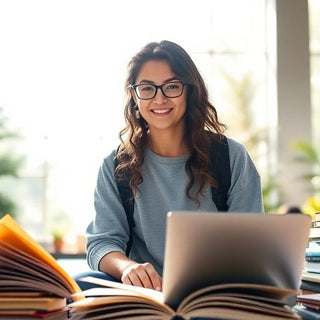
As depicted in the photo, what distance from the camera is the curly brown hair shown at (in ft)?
6.56

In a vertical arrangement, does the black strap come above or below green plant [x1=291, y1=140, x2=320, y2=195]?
above

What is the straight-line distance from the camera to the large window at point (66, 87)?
6.97m

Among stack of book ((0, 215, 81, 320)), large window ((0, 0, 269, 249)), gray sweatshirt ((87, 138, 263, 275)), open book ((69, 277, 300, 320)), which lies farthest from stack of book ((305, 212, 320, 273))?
large window ((0, 0, 269, 249))

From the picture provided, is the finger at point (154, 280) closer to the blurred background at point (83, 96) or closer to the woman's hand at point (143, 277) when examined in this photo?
the woman's hand at point (143, 277)

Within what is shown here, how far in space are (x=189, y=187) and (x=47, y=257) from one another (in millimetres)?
792

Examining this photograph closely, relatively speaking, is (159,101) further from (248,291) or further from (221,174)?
(248,291)

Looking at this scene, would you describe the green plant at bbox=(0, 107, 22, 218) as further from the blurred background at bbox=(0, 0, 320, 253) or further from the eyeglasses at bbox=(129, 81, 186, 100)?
the eyeglasses at bbox=(129, 81, 186, 100)

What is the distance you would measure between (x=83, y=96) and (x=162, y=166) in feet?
16.3

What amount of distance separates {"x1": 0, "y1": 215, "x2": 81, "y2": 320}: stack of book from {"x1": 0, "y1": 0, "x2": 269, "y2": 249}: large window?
18.6 ft

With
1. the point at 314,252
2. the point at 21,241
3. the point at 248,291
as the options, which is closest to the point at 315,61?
the point at 314,252

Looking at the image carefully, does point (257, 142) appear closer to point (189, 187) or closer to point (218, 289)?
point (189, 187)

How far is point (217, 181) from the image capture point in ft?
6.53

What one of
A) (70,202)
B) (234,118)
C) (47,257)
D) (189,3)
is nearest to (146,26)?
(189,3)

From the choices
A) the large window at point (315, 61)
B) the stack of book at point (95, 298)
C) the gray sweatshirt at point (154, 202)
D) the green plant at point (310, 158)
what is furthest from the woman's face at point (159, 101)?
the large window at point (315, 61)
